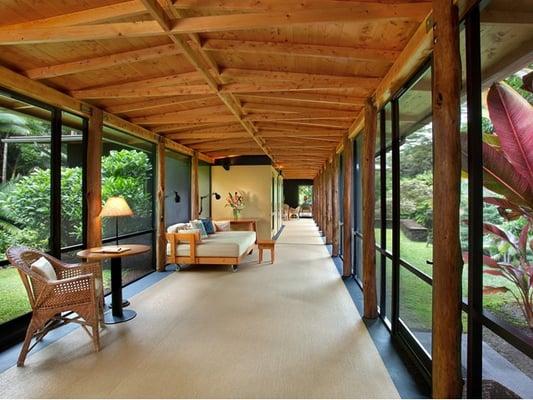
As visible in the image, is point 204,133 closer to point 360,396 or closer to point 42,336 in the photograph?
point 42,336

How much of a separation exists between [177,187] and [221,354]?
4908 mm

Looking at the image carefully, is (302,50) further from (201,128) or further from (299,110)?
(201,128)

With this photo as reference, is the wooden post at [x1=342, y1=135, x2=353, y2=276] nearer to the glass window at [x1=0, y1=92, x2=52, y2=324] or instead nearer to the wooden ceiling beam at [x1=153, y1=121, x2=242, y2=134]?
the wooden ceiling beam at [x1=153, y1=121, x2=242, y2=134]

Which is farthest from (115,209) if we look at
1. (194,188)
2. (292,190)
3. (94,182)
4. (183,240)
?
(292,190)

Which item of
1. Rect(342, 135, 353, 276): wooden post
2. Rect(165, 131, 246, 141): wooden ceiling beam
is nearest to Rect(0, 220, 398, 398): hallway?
Rect(342, 135, 353, 276): wooden post

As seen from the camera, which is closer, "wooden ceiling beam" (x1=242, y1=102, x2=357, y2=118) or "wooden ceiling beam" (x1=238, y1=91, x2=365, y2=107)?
"wooden ceiling beam" (x1=238, y1=91, x2=365, y2=107)

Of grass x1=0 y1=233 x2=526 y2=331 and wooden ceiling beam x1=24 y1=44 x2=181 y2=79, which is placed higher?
wooden ceiling beam x1=24 y1=44 x2=181 y2=79

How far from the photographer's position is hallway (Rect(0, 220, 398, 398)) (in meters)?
2.22

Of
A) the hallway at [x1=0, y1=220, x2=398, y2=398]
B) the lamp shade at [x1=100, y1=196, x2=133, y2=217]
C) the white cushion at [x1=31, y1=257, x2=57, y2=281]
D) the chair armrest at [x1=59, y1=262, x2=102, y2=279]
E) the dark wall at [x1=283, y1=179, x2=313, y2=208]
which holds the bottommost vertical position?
the hallway at [x1=0, y1=220, x2=398, y2=398]

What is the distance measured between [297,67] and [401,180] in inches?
60.8

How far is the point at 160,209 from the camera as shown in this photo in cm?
583

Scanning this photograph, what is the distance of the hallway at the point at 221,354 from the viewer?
2.22 meters

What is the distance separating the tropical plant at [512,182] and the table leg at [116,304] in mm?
3549

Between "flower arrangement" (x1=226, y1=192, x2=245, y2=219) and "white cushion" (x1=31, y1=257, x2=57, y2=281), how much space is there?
590cm
